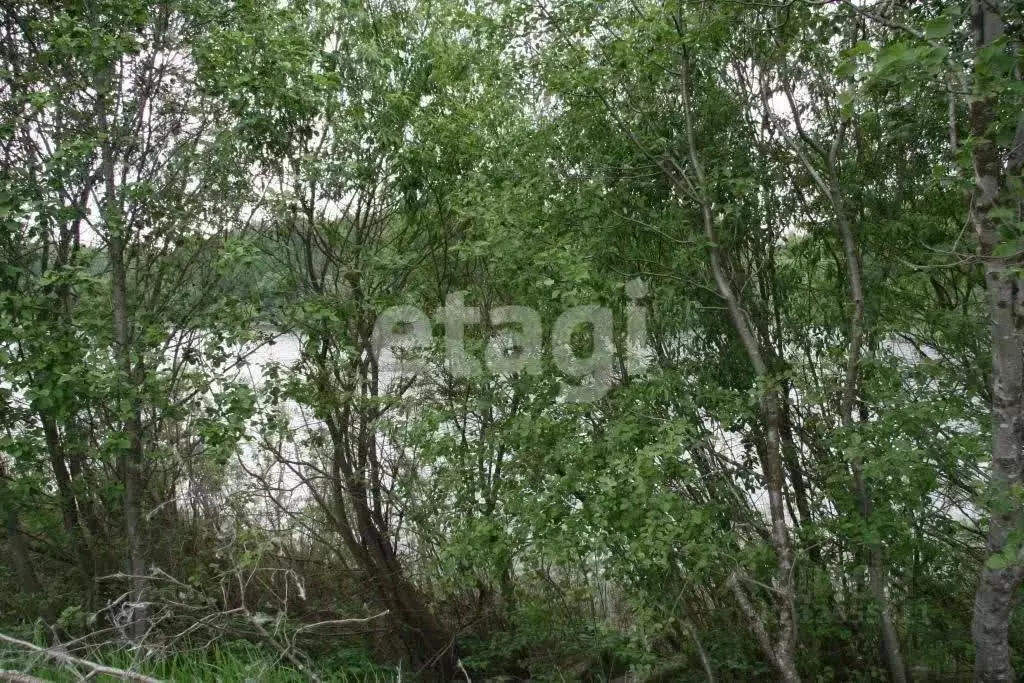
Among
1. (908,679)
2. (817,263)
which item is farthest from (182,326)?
(908,679)

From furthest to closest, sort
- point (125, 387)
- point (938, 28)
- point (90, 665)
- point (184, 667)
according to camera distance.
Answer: point (125, 387) → point (184, 667) → point (90, 665) → point (938, 28)

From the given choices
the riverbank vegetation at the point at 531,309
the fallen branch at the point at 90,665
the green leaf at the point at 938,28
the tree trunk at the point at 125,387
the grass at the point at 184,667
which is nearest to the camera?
the green leaf at the point at 938,28

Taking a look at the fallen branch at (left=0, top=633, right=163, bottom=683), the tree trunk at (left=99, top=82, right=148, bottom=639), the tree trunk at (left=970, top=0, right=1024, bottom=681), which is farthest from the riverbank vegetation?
the fallen branch at (left=0, top=633, right=163, bottom=683)

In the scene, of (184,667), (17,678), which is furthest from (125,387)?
(17,678)

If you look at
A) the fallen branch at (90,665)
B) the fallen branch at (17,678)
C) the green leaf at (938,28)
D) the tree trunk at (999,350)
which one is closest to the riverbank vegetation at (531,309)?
the tree trunk at (999,350)

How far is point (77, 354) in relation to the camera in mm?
5801

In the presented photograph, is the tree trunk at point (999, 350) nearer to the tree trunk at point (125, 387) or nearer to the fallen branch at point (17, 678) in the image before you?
the fallen branch at point (17, 678)

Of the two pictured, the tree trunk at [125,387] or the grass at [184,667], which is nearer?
the grass at [184,667]

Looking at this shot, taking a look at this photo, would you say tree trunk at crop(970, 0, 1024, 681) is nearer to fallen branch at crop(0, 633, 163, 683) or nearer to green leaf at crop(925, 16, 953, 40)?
green leaf at crop(925, 16, 953, 40)

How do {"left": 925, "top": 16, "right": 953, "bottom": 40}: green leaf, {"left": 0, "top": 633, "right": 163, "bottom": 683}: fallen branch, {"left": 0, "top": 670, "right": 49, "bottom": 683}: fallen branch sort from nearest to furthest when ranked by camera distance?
{"left": 925, "top": 16, "right": 953, "bottom": 40}: green leaf
{"left": 0, "top": 633, "right": 163, "bottom": 683}: fallen branch
{"left": 0, "top": 670, "right": 49, "bottom": 683}: fallen branch

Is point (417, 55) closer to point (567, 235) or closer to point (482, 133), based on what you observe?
point (482, 133)

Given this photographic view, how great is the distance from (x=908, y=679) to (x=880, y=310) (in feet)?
7.87

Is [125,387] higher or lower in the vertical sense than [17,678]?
higher

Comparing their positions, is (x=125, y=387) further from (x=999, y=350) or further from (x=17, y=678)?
(x=999, y=350)
